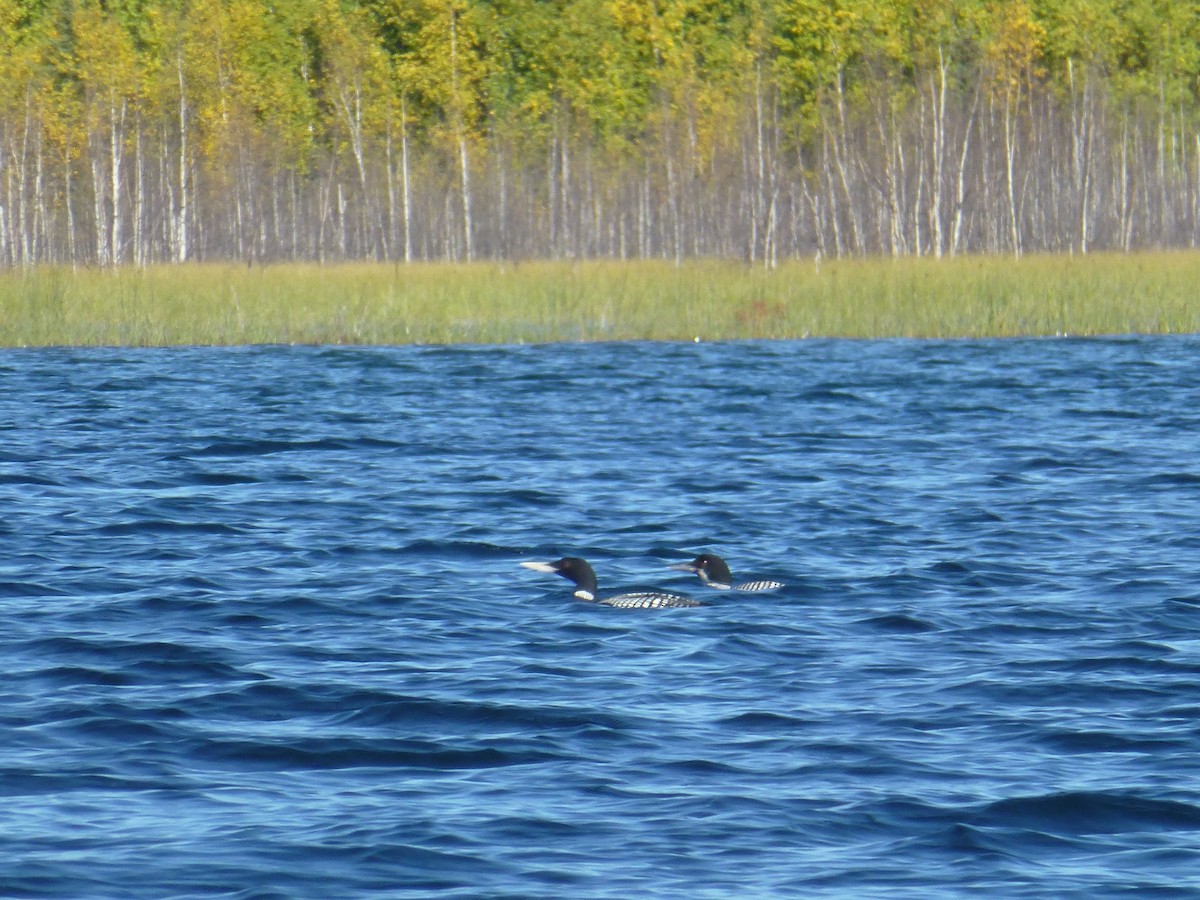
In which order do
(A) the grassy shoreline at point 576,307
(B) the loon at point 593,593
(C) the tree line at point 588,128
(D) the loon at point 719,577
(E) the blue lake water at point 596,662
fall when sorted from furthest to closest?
(C) the tree line at point 588,128 → (A) the grassy shoreline at point 576,307 → (D) the loon at point 719,577 → (B) the loon at point 593,593 → (E) the blue lake water at point 596,662

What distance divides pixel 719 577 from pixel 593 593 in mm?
699

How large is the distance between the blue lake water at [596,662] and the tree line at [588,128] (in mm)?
30324

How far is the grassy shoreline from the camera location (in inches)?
977

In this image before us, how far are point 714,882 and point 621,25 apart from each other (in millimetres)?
55190

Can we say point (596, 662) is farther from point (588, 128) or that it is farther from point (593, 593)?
point (588, 128)

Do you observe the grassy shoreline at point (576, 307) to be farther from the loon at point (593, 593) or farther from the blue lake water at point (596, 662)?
the loon at point (593, 593)

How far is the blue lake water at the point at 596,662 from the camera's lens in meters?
5.46

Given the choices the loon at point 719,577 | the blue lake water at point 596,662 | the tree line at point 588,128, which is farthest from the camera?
the tree line at point 588,128

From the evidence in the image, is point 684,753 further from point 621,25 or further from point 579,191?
point 621,25

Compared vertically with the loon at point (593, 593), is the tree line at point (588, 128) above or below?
above

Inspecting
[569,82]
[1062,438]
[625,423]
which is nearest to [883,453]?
[1062,438]

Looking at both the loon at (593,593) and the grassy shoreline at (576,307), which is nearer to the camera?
the loon at (593,593)

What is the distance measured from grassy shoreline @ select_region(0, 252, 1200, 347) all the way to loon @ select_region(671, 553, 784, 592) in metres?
16.1

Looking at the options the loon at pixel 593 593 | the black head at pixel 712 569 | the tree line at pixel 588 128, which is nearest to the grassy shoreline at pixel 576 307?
the loon at pixel 593 593
